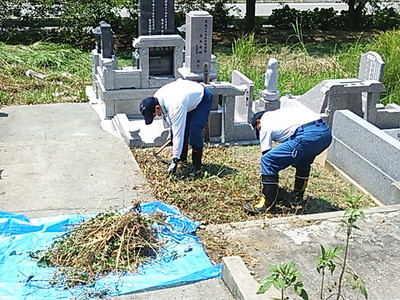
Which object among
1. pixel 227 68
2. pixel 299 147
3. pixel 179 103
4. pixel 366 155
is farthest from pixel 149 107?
pixel 227 68

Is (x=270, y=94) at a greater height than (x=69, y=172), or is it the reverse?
(x=270, y=94)

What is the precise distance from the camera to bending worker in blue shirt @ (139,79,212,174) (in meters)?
7.06

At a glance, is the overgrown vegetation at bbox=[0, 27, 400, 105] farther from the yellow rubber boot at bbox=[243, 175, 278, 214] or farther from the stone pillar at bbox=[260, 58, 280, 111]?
the yellow rubber boot at bbox=[243, 175, 278, 214]

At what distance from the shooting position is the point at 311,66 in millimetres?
13078

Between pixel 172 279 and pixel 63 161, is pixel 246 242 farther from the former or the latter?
pixel 63 161

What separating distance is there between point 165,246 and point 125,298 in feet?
2.66

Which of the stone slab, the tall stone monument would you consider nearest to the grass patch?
the stone slab

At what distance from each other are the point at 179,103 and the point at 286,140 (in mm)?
1434

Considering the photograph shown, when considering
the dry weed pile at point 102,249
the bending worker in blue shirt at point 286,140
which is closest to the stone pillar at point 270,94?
the bending worker in blue shirt at point 286,140

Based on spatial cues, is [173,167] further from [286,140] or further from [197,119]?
[286,140]

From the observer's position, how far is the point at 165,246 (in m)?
5.42

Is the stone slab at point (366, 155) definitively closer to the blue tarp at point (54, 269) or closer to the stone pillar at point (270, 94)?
the stone pillar at point (270, 94)

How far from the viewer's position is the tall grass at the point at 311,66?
11.0m

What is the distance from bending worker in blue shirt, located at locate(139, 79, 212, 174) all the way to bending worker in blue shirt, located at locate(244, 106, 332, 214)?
41.1 inches
